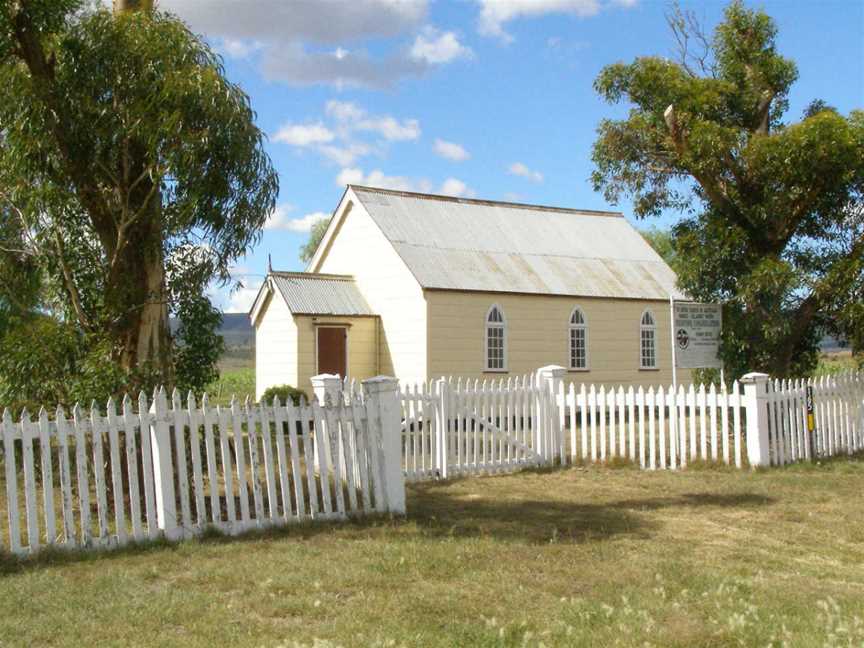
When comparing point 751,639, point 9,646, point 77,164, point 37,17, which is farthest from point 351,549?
point 37,17

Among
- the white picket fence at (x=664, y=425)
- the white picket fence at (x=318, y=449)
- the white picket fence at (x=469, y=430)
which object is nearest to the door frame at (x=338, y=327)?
the white picket fence at (x=318, y=449)

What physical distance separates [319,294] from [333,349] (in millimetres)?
1593

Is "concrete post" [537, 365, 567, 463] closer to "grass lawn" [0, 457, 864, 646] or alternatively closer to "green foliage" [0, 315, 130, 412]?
"grass lawn" [0, 457, 864, 646]

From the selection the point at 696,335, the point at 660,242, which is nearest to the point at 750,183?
the point at 696,335

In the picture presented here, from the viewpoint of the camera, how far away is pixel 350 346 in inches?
1042

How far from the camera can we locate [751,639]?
20.2ft

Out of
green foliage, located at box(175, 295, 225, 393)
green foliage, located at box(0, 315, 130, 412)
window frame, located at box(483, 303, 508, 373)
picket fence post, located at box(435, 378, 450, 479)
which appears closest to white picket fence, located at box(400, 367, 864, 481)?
picket fence post, located at box(435, 378, 450, 479)

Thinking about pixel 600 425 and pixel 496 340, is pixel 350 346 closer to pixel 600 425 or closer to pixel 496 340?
pixel 496 340

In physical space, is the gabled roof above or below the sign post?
above

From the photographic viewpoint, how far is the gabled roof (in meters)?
26.1

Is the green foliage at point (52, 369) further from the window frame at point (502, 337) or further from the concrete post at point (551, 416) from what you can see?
the window frame at point (502, 337)

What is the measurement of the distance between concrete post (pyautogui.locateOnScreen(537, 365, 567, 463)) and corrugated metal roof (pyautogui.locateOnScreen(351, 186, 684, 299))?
31.4 ft

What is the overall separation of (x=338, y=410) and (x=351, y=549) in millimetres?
2132

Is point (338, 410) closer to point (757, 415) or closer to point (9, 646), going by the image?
point (9, 646)
